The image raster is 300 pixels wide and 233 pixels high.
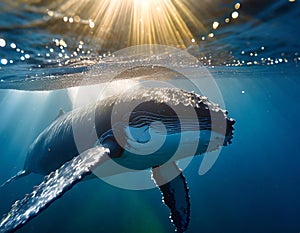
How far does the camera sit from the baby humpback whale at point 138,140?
4938 millimetres

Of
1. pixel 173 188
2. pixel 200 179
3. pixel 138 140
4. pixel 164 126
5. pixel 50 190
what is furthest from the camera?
pixel 200 179

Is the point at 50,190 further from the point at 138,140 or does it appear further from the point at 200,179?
the point at 200,179

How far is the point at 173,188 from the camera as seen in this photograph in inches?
343

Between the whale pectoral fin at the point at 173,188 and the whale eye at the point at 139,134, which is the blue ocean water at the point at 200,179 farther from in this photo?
the whale pectoral fin at the point at 173,188

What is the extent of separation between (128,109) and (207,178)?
27631mm

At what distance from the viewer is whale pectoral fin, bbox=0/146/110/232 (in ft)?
14.3

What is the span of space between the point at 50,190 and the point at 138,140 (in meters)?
2.15

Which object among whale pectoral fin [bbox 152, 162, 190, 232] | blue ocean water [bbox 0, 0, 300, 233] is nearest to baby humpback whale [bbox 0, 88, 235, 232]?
whale pectoral fin [bbox 152, 162, 190, 232]

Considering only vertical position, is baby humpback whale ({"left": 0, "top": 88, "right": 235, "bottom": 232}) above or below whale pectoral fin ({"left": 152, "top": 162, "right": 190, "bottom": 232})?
above

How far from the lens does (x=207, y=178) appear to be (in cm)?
3197

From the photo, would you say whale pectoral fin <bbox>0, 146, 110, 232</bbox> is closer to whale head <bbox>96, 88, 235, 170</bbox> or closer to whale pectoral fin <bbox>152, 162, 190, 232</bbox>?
whale head <bbox>96, 88, 235, 170</bbox>

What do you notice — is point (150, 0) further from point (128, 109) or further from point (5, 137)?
point (5, 137)

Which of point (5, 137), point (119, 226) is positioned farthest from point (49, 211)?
point (5, 137)

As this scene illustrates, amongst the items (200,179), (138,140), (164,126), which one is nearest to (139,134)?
(138,140)
